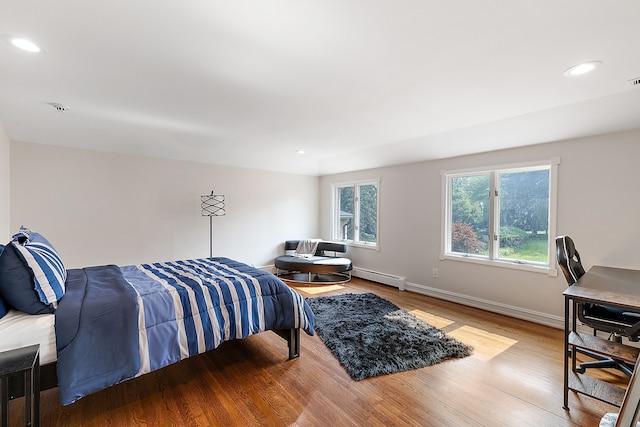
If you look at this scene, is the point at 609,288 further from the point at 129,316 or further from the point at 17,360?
the point at 17,360

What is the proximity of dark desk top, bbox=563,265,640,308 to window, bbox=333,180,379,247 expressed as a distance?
10.6 feet

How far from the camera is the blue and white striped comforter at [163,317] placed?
1.67 metres

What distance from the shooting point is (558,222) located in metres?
3.31

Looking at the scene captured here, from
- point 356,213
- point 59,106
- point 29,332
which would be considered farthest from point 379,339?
point 59,106

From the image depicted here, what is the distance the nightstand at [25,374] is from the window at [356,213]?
185 inches

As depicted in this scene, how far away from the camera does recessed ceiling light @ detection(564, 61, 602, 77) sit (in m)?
2.00

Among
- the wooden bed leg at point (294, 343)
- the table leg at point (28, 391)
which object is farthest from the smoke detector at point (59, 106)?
the wooden bed leg at point (294, 343)

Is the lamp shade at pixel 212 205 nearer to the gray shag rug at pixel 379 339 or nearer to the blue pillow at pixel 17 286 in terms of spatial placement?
the gray shag rug at pixel 379 339

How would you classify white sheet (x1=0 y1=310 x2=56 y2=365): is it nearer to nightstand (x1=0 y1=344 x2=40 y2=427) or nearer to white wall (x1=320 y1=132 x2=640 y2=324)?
nightstand (x1=0 y1=344 x2=40 y2=427)

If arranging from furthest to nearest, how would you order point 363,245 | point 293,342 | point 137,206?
point 363,245 → point 137,206 → point 293,342

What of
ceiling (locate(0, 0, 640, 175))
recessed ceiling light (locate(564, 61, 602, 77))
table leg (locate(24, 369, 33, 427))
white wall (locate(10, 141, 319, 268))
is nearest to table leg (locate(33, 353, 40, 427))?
→ table leg (locate(24, 369, 33, 427))

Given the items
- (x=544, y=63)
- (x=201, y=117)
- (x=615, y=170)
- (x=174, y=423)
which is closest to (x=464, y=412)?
(x=174, y=423)

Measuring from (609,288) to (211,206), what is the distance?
5077 mm

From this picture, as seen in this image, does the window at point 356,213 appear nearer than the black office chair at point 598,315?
No
